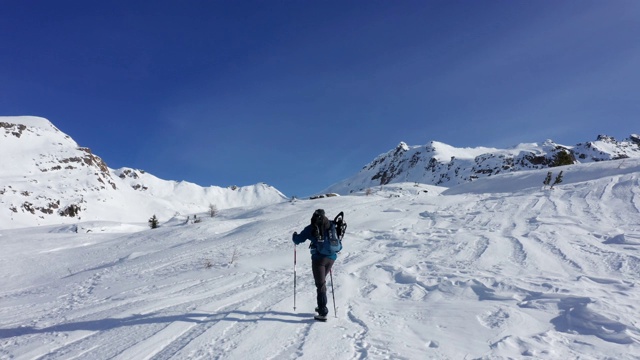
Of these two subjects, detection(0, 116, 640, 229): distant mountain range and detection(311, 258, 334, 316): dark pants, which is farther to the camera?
detection(0, 116, 640, 229): distant mountain range

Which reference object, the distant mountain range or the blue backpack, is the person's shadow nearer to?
the blue backpack

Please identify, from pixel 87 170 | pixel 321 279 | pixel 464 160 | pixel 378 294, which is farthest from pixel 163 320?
pixel 87 170

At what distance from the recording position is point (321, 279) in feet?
17.3

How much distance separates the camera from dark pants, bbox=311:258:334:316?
509cm

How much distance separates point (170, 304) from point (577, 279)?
714cm

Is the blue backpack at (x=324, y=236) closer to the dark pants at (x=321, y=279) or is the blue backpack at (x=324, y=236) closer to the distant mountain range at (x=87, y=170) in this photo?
the dark pants at (x=321, y=279)

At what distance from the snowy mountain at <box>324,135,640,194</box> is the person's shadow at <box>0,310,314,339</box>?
6978 centimetres

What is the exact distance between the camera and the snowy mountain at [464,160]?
8806cm

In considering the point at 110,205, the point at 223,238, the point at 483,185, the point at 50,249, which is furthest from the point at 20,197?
the point at 483,185

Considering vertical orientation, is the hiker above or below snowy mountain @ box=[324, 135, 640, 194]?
below

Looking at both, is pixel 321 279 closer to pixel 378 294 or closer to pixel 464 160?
pixel 378 294

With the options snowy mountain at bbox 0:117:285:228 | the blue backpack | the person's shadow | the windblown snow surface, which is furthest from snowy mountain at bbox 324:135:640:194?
the person's shadow

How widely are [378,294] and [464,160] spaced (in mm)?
109621

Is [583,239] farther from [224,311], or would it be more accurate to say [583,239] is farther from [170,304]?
[170,304]
